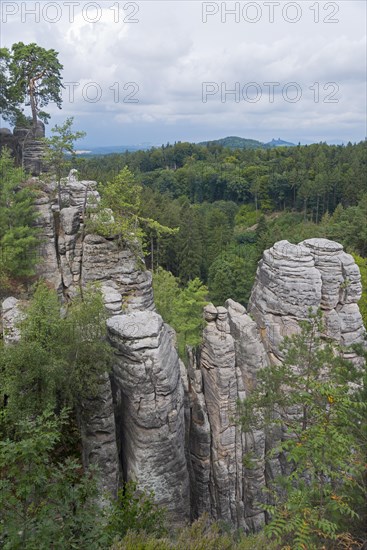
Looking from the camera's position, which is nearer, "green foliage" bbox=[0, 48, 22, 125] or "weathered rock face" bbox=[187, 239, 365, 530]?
"weathered rock face" bbox=[187, 239, 365, 530]

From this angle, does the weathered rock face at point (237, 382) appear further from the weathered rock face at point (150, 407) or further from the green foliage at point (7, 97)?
the green foliage at point (7, 97)

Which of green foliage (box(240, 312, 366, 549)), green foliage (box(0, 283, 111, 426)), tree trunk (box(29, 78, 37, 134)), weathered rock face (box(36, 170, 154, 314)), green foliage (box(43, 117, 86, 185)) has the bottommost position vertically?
green foliage (box(240, 312, 366, 549))

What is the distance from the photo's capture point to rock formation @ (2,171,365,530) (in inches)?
614

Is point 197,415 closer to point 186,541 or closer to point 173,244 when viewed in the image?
point 186,541

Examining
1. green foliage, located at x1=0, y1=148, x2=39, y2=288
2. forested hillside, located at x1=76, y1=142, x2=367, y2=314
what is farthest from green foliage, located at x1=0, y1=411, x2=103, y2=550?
forested hillside, located at x1=76, y1=142, x2=367, y2=314

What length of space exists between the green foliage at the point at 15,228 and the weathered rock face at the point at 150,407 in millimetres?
7682

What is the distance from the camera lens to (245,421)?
16406 millimetres

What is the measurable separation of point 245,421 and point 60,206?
16586 mm

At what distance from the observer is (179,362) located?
1930 cm

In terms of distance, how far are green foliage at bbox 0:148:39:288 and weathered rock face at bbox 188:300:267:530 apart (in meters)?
10.1

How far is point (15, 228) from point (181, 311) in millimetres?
15387

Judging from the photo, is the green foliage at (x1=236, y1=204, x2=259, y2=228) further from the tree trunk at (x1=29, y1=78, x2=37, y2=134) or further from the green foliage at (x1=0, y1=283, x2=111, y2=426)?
the green foliage at (x1=0, y1=283, x2=111, y2=426)

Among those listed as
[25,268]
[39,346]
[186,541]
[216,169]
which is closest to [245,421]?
[186,541]

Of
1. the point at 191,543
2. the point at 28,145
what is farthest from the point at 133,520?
the point at 28,145
